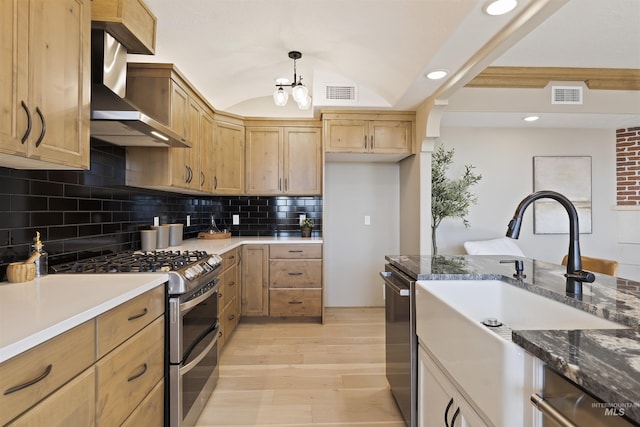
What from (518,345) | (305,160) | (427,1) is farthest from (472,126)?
(518,345)

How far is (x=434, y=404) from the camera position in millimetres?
1436

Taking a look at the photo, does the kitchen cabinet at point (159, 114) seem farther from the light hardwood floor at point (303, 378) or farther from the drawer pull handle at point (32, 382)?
the drawer pull handle at point (32, 382)

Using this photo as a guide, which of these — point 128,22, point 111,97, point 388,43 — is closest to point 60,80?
point 111,97

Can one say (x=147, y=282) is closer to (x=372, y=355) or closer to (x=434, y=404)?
(x=434, y=404)

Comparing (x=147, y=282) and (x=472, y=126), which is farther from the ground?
(x=472, y=126)

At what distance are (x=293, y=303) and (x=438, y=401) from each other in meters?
2.37

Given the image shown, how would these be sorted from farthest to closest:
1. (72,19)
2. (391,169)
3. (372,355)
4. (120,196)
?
(391,169)
(372,355)
(120,196)
(72,19)

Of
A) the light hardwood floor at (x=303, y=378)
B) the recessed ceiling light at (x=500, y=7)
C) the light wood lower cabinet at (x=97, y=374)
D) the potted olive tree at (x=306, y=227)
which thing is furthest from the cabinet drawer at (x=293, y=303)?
the recessed ceiling light at (x=500, y=7)

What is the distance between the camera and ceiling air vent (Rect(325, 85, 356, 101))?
3.38 m

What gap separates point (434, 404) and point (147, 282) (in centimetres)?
142

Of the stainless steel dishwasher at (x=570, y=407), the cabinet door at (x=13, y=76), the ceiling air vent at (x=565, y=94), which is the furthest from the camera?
the ceiling air vent at (x=565, y=94)

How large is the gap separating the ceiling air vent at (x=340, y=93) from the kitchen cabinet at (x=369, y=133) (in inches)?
7.7

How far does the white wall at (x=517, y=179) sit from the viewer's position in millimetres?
4008

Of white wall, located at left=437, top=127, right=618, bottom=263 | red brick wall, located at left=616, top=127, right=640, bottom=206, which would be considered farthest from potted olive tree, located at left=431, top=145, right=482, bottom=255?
red brick wall, located at left=616, top=127, right=640, bottom=206
